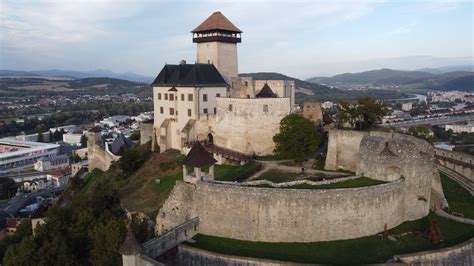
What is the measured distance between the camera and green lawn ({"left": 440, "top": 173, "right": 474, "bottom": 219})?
31.4 meters

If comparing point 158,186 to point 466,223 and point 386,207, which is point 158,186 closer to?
point 386,207

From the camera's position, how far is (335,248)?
2489cm

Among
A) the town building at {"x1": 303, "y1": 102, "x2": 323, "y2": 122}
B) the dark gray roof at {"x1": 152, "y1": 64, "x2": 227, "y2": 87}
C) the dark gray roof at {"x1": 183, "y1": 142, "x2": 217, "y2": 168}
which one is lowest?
the dark gray roof at {"x1": 183, "y1": 142, "x2": 217, "y2": 168}

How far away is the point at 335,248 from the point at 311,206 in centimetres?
278

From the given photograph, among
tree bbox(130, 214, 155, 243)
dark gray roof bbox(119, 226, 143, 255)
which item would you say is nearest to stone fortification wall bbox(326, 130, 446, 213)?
tree bbox(130, 214, 155, 243)

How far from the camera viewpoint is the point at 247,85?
4531 centimetres

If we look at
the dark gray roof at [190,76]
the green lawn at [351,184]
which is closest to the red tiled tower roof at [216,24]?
the dark gray roof at [190,76]

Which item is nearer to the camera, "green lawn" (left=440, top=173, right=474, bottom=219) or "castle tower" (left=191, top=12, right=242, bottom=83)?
"green lawn" (left=440, top=173, right=474, bottom=219)

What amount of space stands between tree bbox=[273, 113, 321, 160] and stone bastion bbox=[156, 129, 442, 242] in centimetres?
717

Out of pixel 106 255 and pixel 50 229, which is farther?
pixel 50 229

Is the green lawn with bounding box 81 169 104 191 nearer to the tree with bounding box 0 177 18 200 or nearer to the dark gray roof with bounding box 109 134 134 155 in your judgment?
the dark gray roof with bounding box 109 134 134 155

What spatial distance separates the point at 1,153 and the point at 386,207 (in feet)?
348

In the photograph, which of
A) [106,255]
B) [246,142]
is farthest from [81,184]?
[106,255]

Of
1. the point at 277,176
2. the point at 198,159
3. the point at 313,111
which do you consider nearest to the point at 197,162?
A: the point at 198,159
